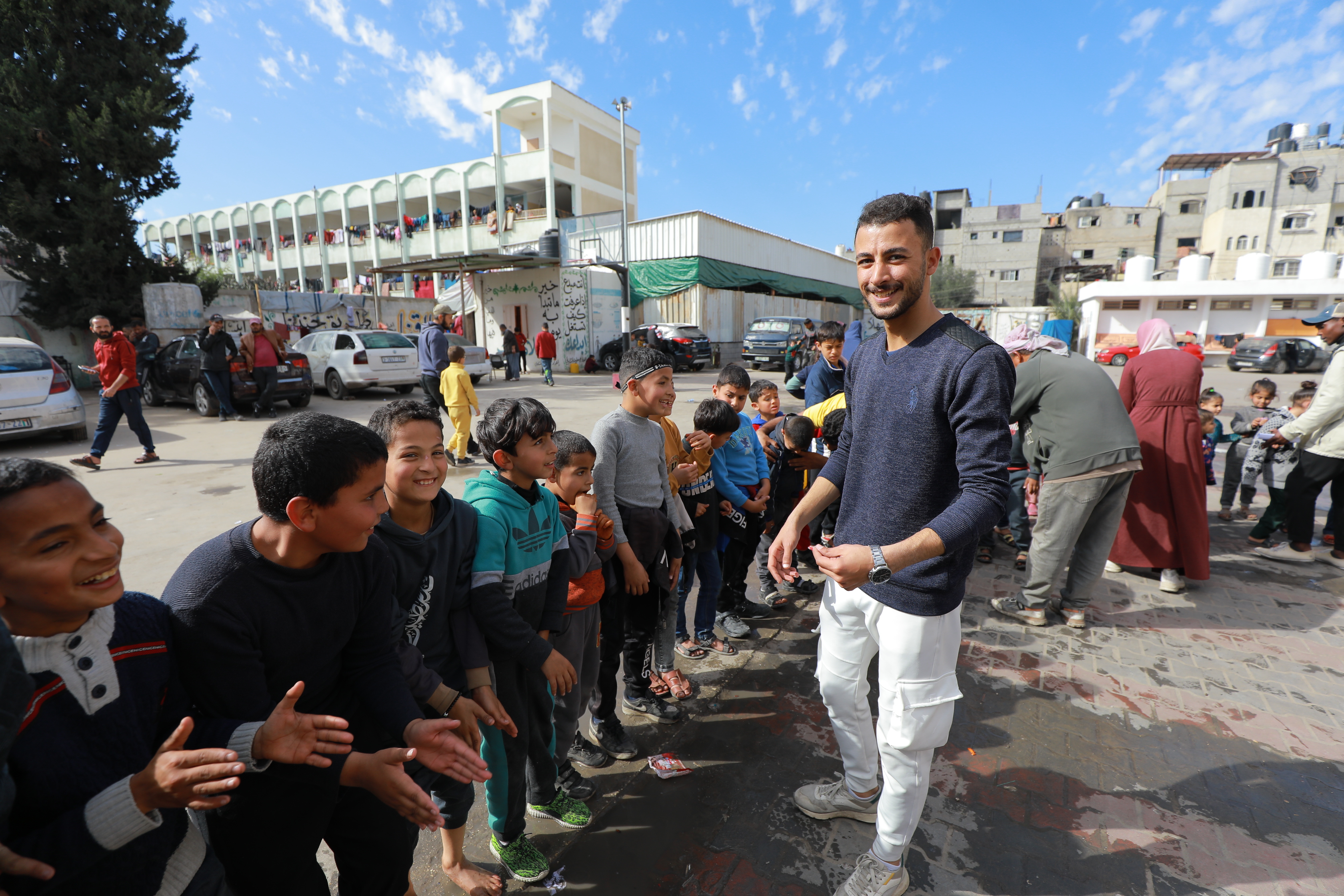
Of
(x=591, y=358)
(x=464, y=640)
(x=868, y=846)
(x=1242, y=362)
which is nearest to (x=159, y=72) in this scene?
(x=591, y=358)

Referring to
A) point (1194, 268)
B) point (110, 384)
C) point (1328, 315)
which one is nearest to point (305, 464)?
point (1328, 315)

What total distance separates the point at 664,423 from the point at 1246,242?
170 feet

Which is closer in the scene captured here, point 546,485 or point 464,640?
point 464,640

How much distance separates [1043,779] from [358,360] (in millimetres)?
13650

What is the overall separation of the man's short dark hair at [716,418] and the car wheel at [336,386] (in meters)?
12.2

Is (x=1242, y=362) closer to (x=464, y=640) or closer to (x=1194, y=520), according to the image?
(x=1194, y=520)

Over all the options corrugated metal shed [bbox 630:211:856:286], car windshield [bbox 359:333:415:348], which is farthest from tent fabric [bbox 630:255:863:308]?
car windshield [bbox 359:333:415:348]

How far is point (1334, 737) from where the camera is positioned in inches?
113

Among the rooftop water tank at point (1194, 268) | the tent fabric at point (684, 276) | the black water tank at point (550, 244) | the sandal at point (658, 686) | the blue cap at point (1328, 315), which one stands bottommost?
the sandal at point (658, 686)

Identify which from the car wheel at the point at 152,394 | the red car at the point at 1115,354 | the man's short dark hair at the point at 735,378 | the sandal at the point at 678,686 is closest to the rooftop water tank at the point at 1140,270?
the red car at the point at 1115,354

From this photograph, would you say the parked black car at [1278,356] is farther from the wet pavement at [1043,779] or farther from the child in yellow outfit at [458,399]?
the child in yellow outfit at [458,399]

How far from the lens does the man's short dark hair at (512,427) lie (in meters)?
2.12

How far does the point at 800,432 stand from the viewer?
4.11 metres

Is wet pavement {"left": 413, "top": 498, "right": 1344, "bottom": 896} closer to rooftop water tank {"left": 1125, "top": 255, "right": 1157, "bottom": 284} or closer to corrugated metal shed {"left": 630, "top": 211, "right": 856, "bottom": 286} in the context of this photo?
corrugated metal shed {"left": 630, "top": 211, "right": 856, "bottom": 286}
